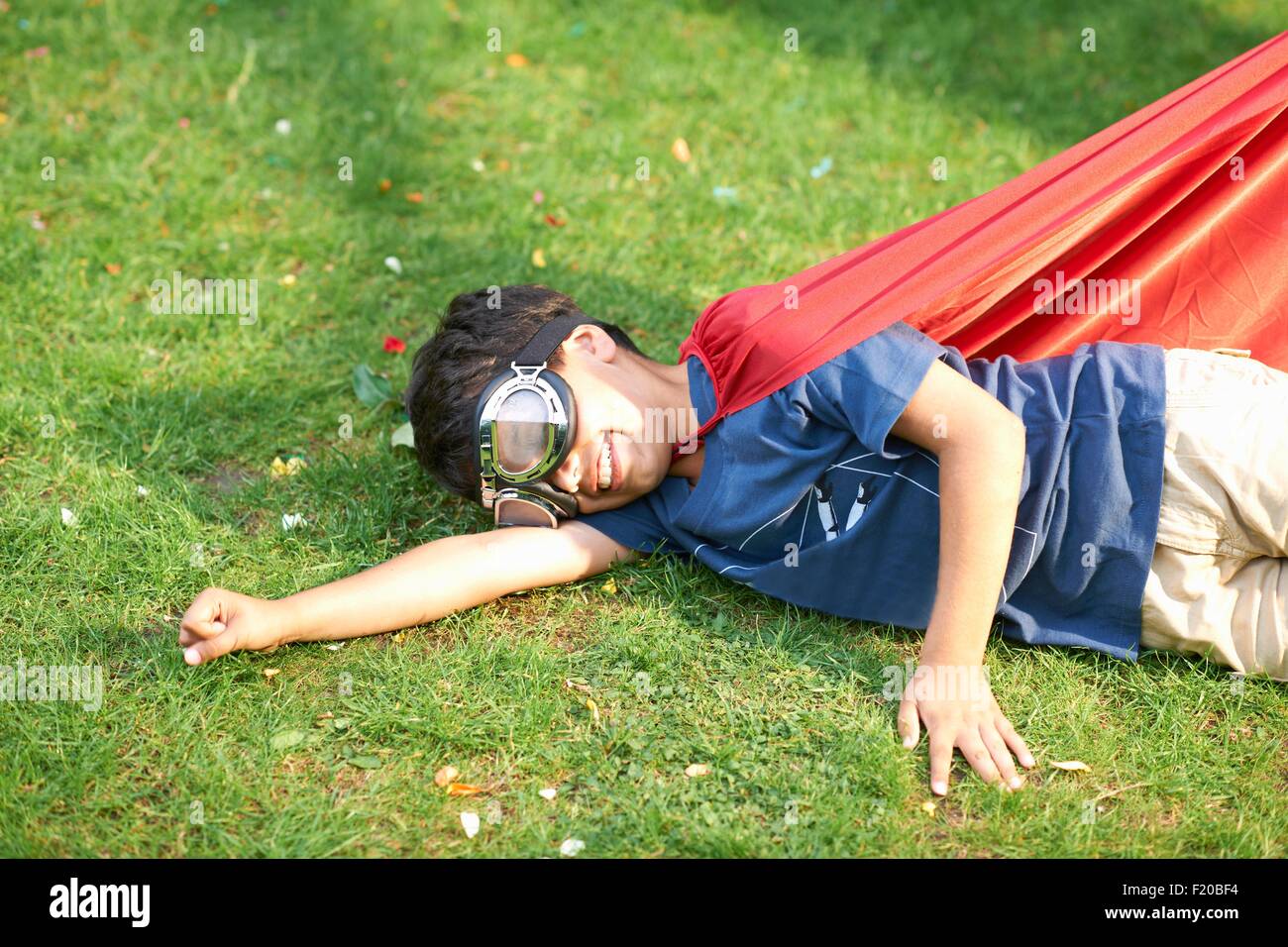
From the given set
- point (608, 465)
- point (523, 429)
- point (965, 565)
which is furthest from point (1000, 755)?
point (523, 429)

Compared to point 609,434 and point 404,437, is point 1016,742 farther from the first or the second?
point 404,437

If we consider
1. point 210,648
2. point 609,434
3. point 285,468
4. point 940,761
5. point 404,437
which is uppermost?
point 609,434

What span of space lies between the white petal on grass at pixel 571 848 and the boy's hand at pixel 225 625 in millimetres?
800

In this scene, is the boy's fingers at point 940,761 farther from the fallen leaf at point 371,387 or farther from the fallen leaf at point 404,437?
the fallen leaf at point 371,387

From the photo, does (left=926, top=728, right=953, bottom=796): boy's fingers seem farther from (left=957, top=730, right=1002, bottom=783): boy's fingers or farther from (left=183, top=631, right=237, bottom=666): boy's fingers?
(left=183, top=631, right=237, bottom=666): boy's fingers

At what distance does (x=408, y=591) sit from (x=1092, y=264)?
1.84 m

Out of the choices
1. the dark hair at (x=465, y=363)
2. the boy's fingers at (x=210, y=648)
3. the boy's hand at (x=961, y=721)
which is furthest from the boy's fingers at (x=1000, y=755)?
the boy's fingers at (x=210, y=648)

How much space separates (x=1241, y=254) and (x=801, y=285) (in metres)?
1.17

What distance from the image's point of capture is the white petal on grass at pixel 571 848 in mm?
2223

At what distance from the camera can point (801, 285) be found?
8.77 ft

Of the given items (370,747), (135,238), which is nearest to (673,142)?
(135,238)

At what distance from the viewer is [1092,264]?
9.37 feet

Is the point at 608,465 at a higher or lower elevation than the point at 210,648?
higher

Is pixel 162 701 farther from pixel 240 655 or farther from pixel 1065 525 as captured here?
pixel 1065 525
